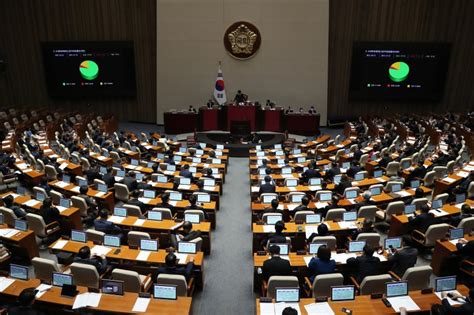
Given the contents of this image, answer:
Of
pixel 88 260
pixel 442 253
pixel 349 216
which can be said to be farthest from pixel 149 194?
pixel 442 253

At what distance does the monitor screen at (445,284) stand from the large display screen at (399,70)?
19.4m

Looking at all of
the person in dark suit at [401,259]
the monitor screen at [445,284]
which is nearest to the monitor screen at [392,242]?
the person in dark suit at [401,259]

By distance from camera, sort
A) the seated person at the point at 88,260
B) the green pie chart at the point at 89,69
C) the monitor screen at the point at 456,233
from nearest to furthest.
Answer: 1. the seated person at the point at 88,260
2. the monitor screen at the point at 456,233
3. the green pie chart at the point at 89,69

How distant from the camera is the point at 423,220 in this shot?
364 inches

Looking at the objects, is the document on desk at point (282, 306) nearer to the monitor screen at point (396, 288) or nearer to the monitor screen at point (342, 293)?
the monitor screen at point (342, 293)

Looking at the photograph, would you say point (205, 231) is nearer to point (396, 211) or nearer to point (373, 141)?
point (396, 211)

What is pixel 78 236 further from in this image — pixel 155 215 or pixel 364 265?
pixel 364 265

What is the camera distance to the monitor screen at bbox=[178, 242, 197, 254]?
794 cm

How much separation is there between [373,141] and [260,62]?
8.89 meters

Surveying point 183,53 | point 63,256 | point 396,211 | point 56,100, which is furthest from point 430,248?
point 56,100

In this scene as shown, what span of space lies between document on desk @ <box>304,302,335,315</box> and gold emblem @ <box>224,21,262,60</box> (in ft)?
64.3

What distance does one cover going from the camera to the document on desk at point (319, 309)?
19.8 ft

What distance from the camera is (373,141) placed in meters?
18.8

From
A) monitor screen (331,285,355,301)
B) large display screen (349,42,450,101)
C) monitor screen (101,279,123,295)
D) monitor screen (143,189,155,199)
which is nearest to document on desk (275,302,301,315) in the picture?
monitor screen (331,285,355,301)
